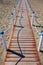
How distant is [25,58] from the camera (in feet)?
11.0

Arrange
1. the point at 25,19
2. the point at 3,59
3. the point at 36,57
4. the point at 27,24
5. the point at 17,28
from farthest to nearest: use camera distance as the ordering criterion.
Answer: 1. the point at 25,19
2. the point at 27,24
3. the point at 17,28
4. the point at 36,57
5. the point at 3,59

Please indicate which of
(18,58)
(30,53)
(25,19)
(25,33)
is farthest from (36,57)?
(25,19)

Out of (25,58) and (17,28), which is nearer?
(25,58)

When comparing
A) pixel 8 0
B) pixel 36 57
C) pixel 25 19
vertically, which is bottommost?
pixel 36 57

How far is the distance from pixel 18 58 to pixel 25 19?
12.0ft

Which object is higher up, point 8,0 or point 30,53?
point 8,0

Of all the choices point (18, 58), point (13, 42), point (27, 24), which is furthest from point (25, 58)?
point (27, 24)

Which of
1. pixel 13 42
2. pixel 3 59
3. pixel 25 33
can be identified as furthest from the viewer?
pixel 25 33

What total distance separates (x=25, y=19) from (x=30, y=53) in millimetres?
3382

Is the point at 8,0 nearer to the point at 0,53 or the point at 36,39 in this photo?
the point at 36,39

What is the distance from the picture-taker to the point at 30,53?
3564mm

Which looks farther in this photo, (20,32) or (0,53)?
(20,32)

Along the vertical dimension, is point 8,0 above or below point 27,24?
above

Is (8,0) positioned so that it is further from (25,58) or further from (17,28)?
(25,58)
